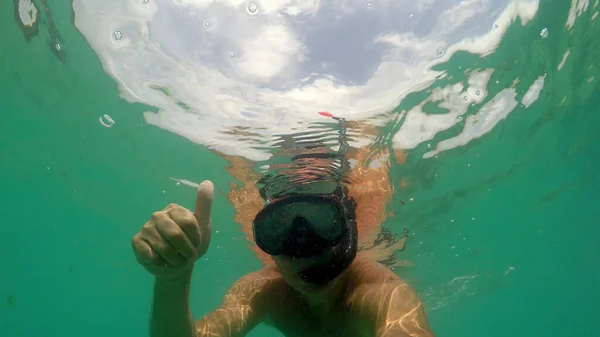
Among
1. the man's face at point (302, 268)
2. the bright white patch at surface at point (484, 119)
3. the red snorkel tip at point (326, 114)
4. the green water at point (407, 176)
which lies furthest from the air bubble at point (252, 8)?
the bright white patch at surface at point (484, 119)

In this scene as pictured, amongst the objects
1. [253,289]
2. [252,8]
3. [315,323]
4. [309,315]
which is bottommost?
[315,323]

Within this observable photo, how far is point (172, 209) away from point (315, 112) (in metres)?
5.66

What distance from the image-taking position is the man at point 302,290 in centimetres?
304

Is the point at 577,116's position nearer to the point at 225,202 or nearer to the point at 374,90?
the point at 374,90

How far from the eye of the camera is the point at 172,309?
3.08 m

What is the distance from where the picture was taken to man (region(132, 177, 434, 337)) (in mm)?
3045

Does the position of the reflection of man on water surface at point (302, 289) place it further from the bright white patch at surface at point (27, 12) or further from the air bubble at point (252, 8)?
the bright white patch at surface at point (27, 12)

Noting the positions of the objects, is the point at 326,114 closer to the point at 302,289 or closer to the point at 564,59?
the point at 302,289

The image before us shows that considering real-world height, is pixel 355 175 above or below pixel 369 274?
above

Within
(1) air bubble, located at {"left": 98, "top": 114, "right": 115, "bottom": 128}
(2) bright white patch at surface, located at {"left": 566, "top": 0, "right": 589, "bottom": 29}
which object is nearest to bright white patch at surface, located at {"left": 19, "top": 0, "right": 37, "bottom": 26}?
(1) air bubble, located at {"left": 98, "top": 114, "right": 115, "bottom": 128}

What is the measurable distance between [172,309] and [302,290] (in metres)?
2.03

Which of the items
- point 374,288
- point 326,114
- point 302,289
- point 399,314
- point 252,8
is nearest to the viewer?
point 399,314

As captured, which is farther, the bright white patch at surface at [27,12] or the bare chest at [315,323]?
the bright white patch at surface at [27,12]

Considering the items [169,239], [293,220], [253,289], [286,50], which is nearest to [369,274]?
[293,220]
